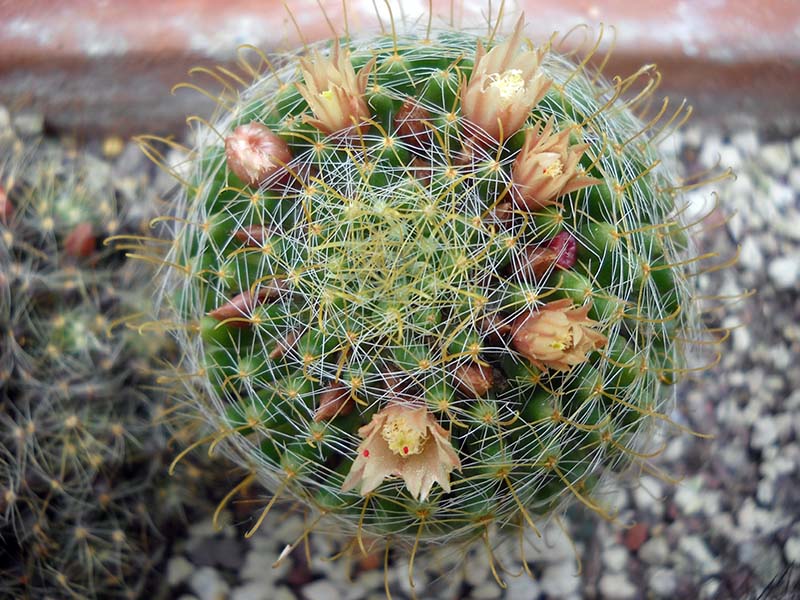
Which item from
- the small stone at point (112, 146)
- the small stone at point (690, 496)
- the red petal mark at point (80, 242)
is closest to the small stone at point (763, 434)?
the small stone at point (690, 496)

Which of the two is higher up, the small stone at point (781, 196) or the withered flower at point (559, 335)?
the withered flower at point (559, 335)

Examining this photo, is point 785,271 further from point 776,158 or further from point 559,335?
point 559,335

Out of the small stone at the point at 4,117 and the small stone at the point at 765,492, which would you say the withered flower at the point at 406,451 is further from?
the small stone at the point at 4,117

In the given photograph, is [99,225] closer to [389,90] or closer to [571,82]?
[389,90]

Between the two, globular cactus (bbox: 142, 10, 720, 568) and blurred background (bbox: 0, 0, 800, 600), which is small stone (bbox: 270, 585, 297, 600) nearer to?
blurred background (bbox: 0, 0, 800, 600)

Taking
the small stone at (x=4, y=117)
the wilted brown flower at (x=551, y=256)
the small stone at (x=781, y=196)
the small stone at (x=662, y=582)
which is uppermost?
the wilted brown flower at (x=551, y=256)

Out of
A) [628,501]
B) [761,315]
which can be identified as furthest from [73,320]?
[761,315]
